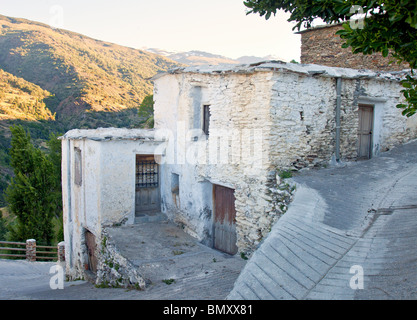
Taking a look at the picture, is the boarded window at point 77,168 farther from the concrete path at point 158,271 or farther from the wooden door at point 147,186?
the concrete path at point 158,271

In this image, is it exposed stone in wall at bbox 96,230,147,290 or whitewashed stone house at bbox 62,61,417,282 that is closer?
exposed stone in wall at bbox 96,230,147,290

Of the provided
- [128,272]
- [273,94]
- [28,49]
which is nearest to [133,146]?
[128,272]

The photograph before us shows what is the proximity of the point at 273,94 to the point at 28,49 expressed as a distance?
5641cm

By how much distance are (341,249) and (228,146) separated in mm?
4878

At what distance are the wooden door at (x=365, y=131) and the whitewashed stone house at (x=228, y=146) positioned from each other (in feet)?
0.10

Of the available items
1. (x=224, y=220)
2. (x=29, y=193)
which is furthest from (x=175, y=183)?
(x=29, y=193)

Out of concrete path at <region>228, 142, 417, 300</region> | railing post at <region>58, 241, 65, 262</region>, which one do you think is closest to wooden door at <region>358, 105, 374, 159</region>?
concrete path at <region>228, 142, 417, 300</region>

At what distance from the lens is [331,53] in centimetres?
1405

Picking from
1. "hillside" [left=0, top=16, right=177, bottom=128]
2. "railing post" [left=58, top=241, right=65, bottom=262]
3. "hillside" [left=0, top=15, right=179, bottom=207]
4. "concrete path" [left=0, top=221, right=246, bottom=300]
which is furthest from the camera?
"hillside" [left=0, top=16, right=177, bottom=128]

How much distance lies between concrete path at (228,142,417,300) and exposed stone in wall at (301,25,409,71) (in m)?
7.68

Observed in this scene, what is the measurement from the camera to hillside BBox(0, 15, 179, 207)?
117 feet

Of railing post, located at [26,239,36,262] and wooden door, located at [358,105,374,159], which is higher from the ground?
wooden door, located at [358,105,374,159]

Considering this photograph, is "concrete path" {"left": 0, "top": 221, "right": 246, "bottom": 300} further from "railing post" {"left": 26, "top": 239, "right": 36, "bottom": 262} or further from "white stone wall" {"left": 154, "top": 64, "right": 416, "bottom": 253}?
"white stone wall" {"left": 154, "top": 64, "right": 416, "bottom": 253}

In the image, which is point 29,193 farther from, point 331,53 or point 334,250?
point 334,250
